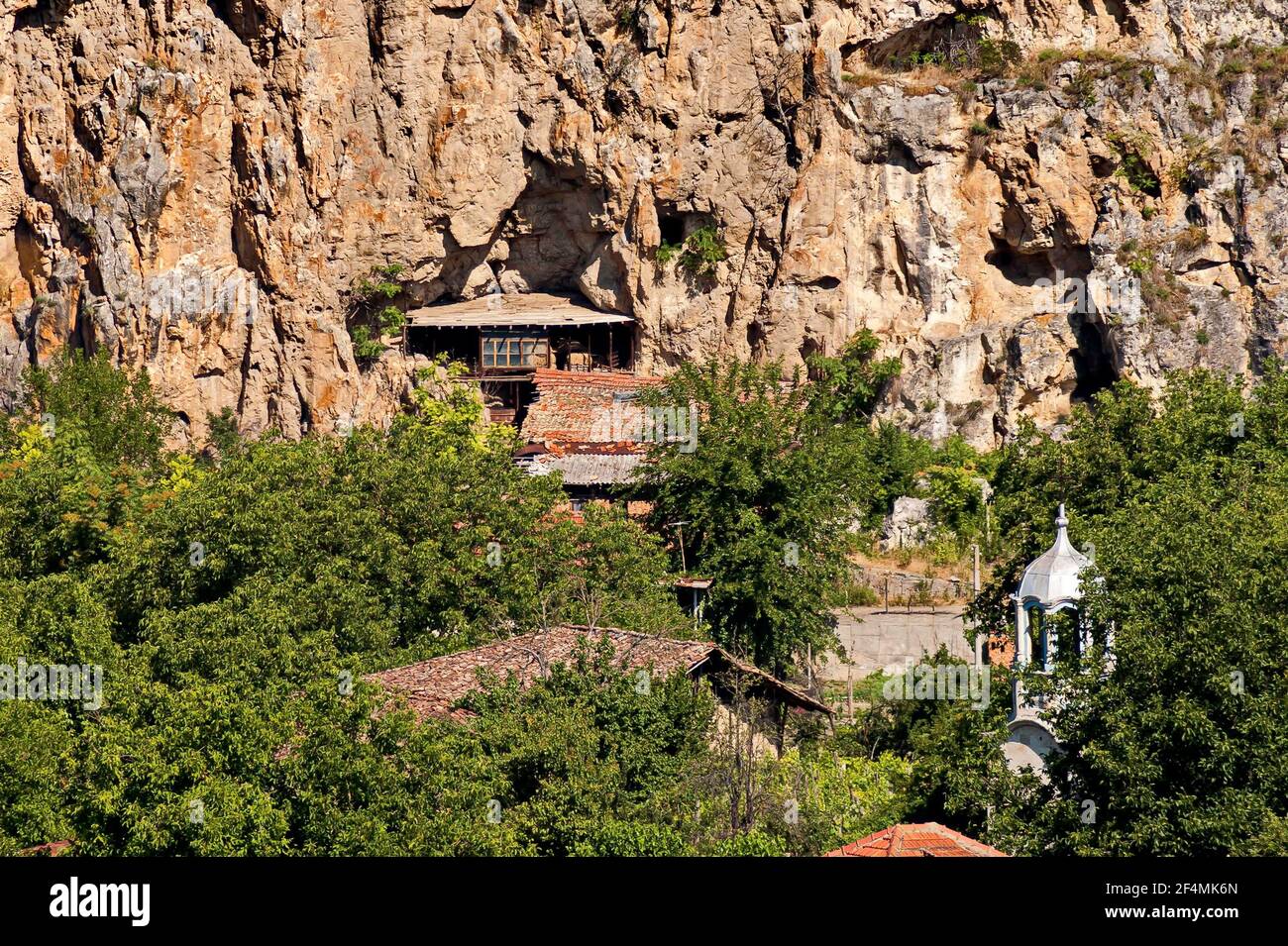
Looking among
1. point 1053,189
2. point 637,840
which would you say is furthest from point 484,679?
point 1053,189

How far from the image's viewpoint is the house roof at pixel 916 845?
74.2 ft

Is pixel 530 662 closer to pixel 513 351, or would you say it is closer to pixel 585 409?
pixel 585 409

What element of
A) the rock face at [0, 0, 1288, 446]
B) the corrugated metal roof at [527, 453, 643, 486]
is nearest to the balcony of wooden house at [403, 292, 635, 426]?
the rock face at [0, 0, 1288, 446]

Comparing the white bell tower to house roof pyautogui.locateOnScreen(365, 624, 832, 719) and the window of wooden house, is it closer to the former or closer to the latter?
house roof pyautogui.locateOnScreen(365, 624, 832, 719)

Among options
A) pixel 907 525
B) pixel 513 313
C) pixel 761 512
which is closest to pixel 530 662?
pixel 761 512

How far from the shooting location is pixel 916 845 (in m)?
23.0

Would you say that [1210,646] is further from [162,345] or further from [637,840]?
[162,345]

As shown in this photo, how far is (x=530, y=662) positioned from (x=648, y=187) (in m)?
23.9

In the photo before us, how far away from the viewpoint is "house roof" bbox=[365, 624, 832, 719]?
2741cm

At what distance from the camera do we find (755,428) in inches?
1559

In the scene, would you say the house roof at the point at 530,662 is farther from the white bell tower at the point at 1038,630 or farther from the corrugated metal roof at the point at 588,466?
the corrugated metal roof at the point at 588,466

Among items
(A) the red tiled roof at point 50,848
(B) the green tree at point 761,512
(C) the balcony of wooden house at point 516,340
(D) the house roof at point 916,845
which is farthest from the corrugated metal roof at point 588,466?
(A) the red tiled roof at point 50,848

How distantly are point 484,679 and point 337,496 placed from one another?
7897 mm

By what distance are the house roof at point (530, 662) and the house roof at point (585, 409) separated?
53.6 feet
